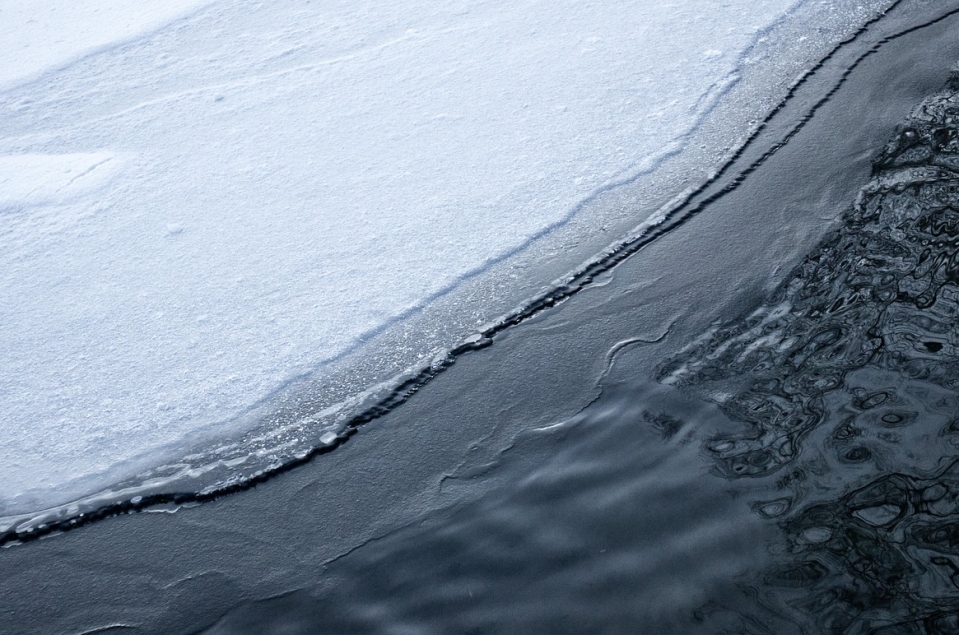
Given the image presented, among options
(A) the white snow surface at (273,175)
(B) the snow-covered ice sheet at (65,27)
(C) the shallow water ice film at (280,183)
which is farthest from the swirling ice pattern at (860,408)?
(B) the snow-covered ice sheet at (65,27)

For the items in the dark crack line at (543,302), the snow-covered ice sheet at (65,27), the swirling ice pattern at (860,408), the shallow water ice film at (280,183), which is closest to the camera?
the swirling ice pattern at (860,408)

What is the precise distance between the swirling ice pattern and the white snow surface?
884 mm

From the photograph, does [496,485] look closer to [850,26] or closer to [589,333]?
[589,333]

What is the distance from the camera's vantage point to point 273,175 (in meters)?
3.50

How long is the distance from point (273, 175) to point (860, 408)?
7.92ft

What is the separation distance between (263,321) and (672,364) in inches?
52.5

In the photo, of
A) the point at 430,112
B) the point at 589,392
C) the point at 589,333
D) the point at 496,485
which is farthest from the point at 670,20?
the point at 496,485

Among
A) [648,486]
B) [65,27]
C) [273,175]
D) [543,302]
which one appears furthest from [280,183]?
[65,27]

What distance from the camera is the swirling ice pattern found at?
1.79 m

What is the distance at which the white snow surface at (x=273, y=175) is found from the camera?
2684mm

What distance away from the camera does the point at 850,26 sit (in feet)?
12.8

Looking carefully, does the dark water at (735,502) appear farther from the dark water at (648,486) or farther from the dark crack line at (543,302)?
the dark crack line at (543,302)

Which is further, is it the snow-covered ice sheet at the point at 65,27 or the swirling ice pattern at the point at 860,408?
the snow-covered ice sheet at the point at 65,27

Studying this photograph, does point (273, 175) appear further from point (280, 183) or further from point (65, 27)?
point (65, 27)
